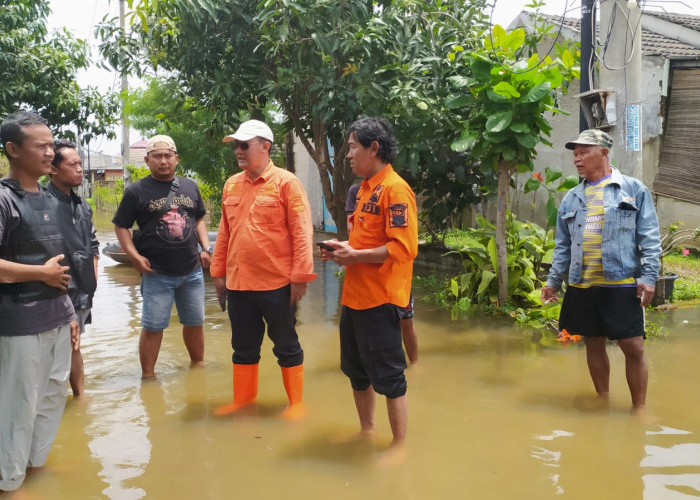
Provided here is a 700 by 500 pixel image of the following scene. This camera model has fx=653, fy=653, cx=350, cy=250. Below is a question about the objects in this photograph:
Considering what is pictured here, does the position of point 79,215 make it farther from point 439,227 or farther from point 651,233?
point 439,227

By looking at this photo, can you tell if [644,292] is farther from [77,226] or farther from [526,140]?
[77,226]

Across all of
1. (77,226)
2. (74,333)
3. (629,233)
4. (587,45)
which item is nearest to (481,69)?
(587,45)

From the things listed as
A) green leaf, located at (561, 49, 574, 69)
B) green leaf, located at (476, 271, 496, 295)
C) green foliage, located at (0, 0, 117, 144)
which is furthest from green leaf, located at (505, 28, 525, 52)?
green foliage, located at (0, 0, 117, 144)

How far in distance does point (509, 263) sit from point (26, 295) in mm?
5501

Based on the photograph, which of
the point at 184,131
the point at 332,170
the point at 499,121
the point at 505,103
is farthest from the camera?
the point at 184,131

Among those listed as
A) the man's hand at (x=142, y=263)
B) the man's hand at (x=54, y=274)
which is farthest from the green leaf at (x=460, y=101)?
the man's hand at (x=54, y=274)

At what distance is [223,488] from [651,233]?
9.94ft

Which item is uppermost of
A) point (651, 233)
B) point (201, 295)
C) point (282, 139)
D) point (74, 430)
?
point (282, 139)

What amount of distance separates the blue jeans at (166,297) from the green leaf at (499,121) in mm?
3225

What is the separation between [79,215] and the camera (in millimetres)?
4375

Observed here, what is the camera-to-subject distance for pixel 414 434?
403 centimetres

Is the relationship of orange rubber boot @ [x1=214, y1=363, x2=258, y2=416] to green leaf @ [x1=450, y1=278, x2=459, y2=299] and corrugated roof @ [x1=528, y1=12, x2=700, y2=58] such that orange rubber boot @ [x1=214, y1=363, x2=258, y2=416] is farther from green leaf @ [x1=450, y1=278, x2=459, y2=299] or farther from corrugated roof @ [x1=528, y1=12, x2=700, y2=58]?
corrugated roof @ [x1=528, y1=12, x2=700, y2=58]

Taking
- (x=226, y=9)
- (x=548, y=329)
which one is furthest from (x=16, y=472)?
(x=226, y=9)

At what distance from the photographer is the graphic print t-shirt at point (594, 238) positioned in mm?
4324
